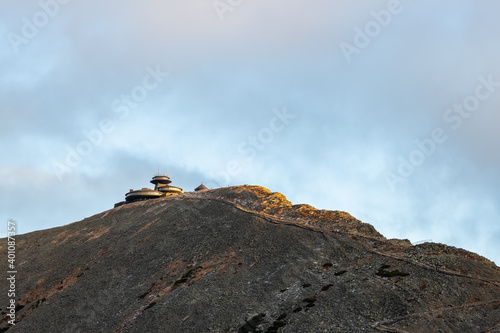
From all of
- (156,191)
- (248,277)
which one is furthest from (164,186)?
(248,277)

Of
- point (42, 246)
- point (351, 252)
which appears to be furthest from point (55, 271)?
point (351, 252)

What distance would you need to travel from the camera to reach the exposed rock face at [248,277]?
42.5m

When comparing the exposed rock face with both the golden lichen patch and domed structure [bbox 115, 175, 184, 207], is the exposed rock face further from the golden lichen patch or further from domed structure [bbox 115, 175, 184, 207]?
domed structure [bbox 115, 175, 184, 207]

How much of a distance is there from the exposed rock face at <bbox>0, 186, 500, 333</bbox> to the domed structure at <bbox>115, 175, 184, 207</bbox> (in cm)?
2635

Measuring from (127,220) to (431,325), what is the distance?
5625 cm

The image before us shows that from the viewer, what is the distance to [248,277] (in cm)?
5281

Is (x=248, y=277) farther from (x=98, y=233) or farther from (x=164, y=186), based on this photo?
(x=164, y=186)

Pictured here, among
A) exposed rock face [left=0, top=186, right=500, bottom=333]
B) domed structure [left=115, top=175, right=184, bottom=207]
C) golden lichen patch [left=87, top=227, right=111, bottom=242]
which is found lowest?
exposed rock face [left=0, top=186, right=500, bottom=333]

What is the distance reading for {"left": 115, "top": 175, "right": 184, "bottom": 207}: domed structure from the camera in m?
107

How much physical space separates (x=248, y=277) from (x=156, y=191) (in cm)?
6132

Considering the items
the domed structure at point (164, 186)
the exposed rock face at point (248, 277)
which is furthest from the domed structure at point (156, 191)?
the exposed rock face at point (248, 277)

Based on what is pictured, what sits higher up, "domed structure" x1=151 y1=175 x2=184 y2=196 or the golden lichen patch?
"domed structure" x1=151 y1=175 x2=184 y2=196

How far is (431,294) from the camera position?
43500mm

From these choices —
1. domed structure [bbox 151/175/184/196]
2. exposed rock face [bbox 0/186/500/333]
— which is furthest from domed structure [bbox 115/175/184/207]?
exposed rock face [bbox 0/186/500/333]
